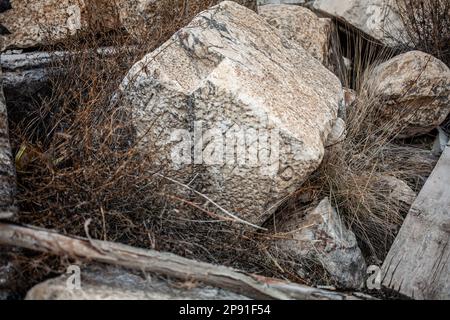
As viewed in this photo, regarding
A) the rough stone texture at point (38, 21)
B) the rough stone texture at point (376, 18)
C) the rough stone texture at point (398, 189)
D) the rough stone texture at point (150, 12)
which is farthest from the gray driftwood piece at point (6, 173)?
the rough stone texture at point (376, 18)

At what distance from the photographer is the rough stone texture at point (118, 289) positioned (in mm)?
2013

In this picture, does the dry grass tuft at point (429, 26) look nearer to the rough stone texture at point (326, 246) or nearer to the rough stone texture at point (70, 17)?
the rough stone texture at point (70, 17)

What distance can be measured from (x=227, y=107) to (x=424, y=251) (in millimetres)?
1198

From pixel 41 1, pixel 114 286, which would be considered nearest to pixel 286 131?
pixel 114 286

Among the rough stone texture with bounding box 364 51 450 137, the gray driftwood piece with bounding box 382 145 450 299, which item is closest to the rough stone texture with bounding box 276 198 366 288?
the gray driftwood piece with bounding box 382 145 450 299

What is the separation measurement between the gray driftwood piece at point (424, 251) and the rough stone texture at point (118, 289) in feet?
3.00

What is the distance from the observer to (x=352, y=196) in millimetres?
2992

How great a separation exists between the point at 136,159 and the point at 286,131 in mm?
697

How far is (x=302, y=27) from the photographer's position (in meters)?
3.80

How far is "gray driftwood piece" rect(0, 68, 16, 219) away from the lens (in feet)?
7.53

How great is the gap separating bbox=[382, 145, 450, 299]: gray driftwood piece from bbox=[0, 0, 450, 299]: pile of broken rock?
137 millimetres

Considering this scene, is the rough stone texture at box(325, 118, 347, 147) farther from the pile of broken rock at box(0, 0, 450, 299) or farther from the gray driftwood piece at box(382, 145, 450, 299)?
the gray driftwood piece at box(382, 145, 450, 299)

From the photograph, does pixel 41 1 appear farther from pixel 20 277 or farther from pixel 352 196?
pixel 352 196
